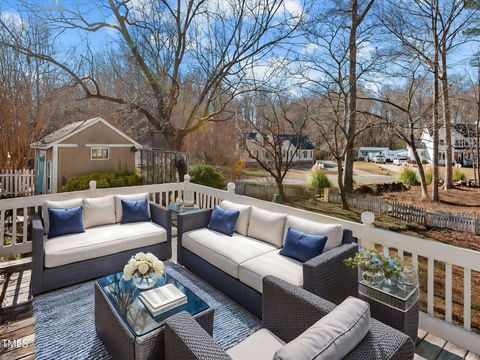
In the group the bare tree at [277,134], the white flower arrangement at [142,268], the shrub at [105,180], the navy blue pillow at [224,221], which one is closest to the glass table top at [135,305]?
the white flower arrangement at [142,268]

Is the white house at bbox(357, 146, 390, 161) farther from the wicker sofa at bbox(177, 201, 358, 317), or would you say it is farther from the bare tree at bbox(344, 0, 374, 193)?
the wicker sofa at bbox(177, 201, 358, 317)

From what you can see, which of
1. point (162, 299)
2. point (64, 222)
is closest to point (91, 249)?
point (64, 222)

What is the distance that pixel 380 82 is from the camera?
221 inches

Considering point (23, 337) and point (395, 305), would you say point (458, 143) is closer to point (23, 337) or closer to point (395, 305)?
point (395, 305)

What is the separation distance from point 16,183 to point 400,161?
10.1 meters

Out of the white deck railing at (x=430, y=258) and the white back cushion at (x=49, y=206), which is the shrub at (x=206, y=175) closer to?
the white deck railing at (x=430, y=258)

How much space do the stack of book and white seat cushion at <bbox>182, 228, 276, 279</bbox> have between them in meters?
0.78

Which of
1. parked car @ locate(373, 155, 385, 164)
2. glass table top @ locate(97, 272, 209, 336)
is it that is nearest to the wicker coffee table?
glass table top @ locate(97, 272, 209, 336)

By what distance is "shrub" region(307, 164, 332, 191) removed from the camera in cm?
613

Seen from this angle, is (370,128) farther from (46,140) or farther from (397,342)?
(46,140)

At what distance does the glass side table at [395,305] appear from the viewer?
2.06m

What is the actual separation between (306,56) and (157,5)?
4539 mm

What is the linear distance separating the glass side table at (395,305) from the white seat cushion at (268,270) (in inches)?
22.7

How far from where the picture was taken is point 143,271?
2.35 m
